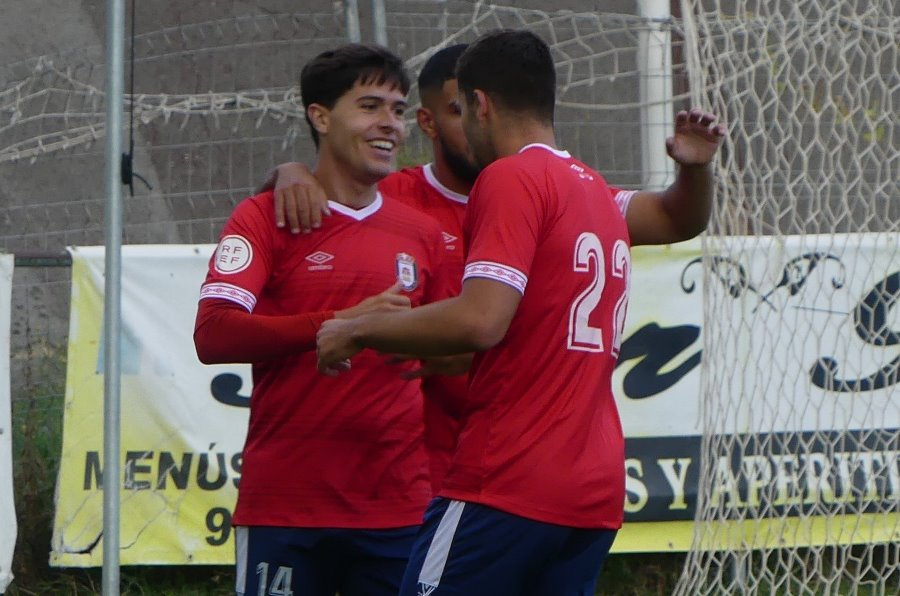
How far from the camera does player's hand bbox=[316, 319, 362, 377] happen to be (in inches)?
123

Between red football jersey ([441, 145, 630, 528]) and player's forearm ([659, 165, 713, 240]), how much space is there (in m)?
0.59

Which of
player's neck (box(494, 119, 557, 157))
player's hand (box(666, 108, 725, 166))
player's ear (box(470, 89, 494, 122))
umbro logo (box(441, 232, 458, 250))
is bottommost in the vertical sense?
umbro logo (box(441, 232, 458, 250))

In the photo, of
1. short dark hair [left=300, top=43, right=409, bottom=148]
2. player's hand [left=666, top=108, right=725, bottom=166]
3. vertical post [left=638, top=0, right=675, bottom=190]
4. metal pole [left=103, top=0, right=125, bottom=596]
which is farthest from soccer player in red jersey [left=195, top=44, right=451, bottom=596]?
vertical post [left=638, top=0, right=675, bottom=190]

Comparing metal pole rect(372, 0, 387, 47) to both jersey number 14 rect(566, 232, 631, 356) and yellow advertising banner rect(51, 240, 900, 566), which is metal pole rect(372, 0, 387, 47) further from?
jersey number 14 rect(566, 232, 631, 356)

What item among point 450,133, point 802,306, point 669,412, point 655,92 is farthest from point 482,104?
point 655,92

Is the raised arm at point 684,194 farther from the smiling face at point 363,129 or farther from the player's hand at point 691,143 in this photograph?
the smiling face at point 363,129

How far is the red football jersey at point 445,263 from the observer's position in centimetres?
387

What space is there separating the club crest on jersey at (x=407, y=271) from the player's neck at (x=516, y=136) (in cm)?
67

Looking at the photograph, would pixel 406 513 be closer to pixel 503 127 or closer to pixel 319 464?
pixel 319 464

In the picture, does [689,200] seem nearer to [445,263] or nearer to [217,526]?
[445,263]

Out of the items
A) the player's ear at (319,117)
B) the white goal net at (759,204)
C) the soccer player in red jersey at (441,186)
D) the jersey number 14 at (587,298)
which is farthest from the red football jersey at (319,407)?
the white goal net at (759,204)

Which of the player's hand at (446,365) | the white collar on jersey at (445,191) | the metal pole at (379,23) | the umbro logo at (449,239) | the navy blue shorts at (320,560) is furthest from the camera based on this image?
the metal pole at (379,23)

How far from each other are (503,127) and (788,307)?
3.38 meters

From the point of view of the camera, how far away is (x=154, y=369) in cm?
600
